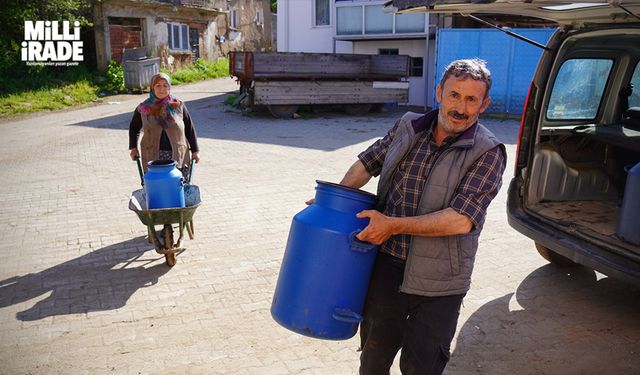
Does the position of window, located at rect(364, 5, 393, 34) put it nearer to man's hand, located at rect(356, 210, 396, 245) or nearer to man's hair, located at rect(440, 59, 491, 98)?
man's hair, located at rect(440, 59, 491, 98)

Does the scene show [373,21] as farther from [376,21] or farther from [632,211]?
[632,211]

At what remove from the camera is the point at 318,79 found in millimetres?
16922

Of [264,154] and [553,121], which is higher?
[553,121]

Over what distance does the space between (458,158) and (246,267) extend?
10.4ft

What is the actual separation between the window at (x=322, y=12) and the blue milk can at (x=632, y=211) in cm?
1924

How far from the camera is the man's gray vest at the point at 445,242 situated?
2500 mm

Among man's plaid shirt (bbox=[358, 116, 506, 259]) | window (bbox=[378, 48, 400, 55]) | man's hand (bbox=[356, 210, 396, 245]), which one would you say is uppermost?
window (bbox=[378, 48, 400, 55])

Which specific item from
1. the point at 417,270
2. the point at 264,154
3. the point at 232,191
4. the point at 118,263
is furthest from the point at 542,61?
the point at 264,154

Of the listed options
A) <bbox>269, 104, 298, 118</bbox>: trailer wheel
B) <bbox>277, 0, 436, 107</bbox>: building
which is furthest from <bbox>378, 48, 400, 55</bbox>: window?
<bbox>269, 104, 298, 118</bbox>: trailer wheel

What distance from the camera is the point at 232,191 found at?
8.09 m

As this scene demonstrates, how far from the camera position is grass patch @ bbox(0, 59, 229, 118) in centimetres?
1784

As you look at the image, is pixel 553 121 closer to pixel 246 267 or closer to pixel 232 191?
pixel 246 267

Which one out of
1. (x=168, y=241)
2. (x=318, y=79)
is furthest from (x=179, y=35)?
(x=168, y=241)

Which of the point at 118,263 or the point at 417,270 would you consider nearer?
the point at 417,270
